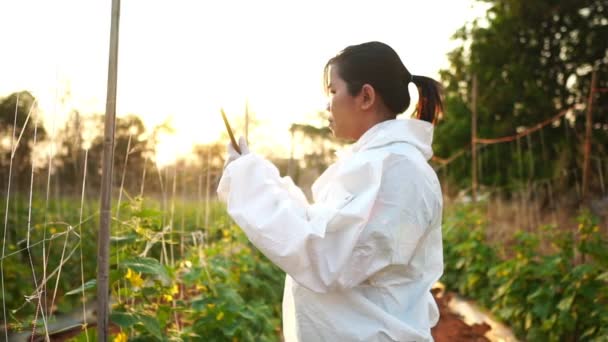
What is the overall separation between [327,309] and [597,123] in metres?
12.4

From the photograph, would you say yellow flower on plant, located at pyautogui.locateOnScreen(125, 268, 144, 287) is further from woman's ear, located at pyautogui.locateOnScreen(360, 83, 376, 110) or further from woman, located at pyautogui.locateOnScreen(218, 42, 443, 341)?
woman's ear, located at pyautogui.locateOnScreen(360, 83, 376, 110)

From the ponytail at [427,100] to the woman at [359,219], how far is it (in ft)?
0.43

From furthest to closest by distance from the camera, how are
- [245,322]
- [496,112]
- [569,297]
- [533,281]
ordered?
[496,112], [533,281], [569,297], [245,322]

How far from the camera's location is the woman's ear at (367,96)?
1.62m

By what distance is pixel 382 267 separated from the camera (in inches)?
55.7

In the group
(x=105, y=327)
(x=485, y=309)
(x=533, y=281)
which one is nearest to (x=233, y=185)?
(x=105, y=327)

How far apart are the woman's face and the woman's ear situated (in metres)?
0.03

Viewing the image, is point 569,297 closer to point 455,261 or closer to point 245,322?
point 245,322

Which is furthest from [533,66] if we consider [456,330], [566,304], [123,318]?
[123,318]

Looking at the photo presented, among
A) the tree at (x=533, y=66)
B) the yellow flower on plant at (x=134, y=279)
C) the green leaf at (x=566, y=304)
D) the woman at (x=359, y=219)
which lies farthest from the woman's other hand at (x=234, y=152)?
the tree at (x=533, y=66)

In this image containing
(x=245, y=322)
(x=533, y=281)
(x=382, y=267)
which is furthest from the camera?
(x=533, y=281)

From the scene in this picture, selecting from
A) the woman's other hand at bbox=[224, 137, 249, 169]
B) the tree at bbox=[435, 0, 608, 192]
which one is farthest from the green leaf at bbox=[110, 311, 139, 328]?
the tree at bbox=[435, 0, 608, 192]

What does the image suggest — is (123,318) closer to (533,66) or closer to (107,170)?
(107,170)

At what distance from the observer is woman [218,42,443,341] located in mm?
1378
